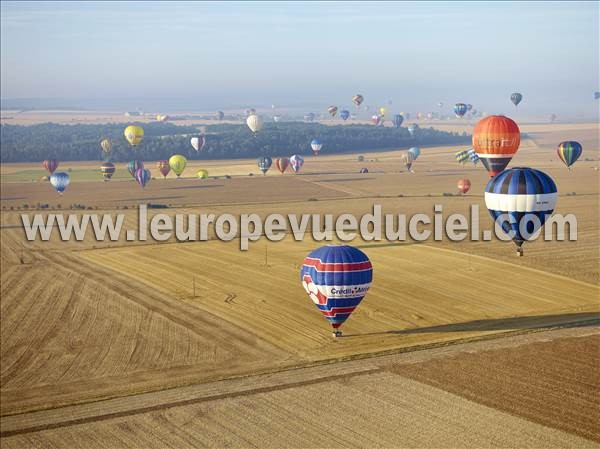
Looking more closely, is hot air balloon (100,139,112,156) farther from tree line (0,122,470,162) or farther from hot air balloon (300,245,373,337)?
hot air balloon (300,245,373,337)

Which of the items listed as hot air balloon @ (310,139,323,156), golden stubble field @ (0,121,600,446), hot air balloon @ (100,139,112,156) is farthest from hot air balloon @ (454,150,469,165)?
hot air balloon @ (100,139,112,156)

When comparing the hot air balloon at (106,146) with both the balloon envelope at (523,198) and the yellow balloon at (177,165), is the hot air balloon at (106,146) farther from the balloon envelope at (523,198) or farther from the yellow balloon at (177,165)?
the balloon envelope at (523,198)

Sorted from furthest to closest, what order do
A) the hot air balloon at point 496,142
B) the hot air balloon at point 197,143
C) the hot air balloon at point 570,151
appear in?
the hot air balloon at point 197,143 → the hot air balloon at point 570,151 → the hot air balloon at point 496,142

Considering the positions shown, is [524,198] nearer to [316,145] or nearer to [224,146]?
[316,145]

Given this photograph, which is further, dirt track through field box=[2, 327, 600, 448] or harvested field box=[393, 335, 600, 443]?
harvested field box=[393, 335, 600, 443]

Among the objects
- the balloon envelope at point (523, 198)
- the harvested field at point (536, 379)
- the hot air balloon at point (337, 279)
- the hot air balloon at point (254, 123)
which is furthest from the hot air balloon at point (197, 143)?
the harvested field at point (536, 379)

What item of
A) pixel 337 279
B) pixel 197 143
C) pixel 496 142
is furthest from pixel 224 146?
pixel 337 279
